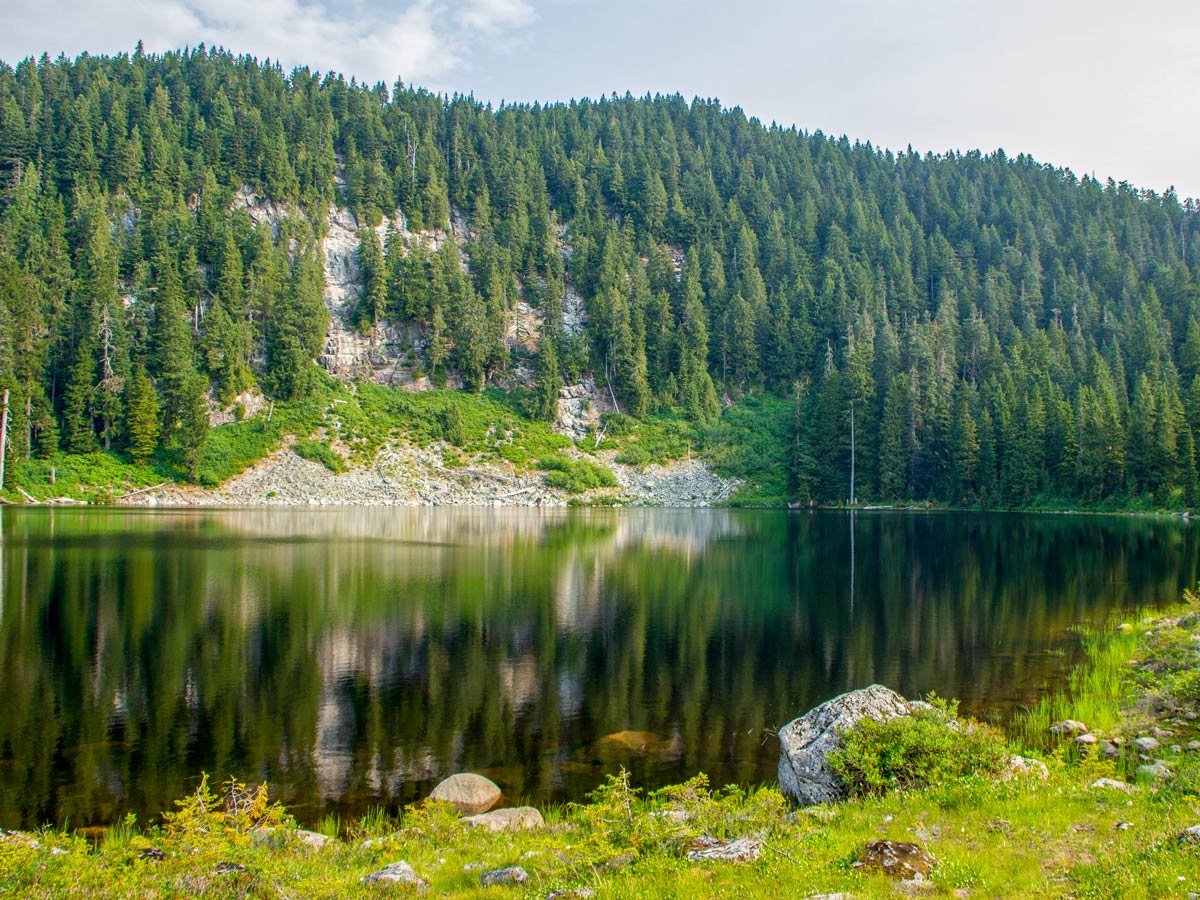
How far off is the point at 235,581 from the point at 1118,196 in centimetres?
20324

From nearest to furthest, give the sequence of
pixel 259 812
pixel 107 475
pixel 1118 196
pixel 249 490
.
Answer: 1. pixel 259 812
2. pixel 107 475
3. pixel 249 490
4. pixel 1118 196

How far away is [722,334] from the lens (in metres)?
131

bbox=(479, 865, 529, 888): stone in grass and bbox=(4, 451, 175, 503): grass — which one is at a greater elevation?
bbox=(4, 451, 175, 503): grass

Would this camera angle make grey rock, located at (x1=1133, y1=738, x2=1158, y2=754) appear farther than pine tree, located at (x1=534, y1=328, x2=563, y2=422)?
No

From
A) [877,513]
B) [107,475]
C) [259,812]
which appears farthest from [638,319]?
[259,812]

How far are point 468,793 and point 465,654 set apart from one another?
905 centimetres

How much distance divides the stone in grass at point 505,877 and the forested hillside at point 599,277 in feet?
298

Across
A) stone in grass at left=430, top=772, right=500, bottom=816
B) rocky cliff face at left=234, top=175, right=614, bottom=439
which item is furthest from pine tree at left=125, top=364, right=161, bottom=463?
stone in grass at left=430, top=772, right=500, bottom=816

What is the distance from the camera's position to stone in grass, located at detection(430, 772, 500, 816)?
12.1 m

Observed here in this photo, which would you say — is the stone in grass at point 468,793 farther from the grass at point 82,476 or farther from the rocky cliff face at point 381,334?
the rocky cliff face at point 381,334

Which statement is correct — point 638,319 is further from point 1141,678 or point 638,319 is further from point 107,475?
point 1141,678

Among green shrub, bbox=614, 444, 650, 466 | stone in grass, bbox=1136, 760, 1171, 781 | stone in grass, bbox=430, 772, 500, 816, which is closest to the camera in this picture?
stone in grass, bbox=1136, 760, 1171, 781

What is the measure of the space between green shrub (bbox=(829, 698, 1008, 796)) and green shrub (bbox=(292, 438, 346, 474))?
89.7 meters

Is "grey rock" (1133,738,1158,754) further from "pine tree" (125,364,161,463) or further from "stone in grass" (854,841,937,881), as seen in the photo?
"pine tree" (125,364,161,463)
